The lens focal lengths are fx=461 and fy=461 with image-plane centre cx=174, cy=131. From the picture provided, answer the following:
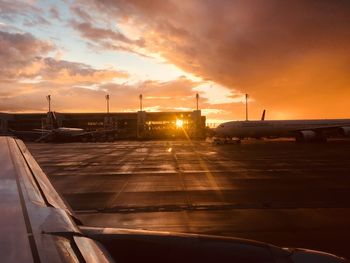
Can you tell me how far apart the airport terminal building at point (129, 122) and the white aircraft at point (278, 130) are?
143ft

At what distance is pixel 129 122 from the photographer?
13038cm

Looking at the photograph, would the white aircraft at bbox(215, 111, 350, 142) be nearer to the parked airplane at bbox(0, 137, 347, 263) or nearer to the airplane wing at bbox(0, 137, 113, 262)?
the parked airplane at bbox(0, 137, 347, 263)

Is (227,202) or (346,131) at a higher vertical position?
(346,131)

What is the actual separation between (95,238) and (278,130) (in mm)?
62885

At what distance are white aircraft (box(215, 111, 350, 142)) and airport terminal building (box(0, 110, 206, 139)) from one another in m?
43.5

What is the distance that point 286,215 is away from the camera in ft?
38.7

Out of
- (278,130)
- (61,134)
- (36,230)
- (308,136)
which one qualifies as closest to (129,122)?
(61,134)

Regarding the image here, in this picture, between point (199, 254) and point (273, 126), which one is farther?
point (273, 126)

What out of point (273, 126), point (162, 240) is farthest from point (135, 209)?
point (273, 126)

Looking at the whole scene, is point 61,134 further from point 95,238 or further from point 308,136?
point 95,238

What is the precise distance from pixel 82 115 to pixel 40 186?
Result: 417ft

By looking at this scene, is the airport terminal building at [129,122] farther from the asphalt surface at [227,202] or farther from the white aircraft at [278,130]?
the asphalt surface at [227,202]

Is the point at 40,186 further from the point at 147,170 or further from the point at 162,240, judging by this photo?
the point at 147,170

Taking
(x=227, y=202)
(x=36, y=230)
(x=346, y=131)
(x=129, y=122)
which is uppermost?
(x=129, y=122)
